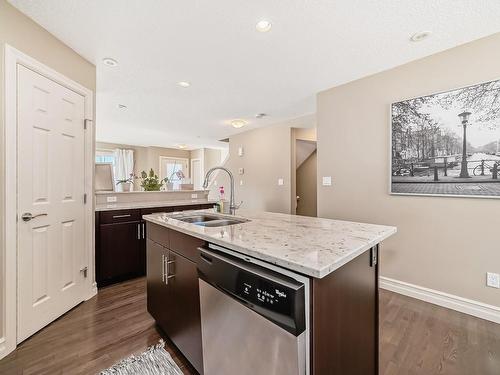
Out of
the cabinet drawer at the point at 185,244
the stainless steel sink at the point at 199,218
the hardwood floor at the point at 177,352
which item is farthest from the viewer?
the stainless steel sink at the point at 199,218

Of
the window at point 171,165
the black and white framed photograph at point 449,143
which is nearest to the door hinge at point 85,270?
the black and white framed photograph at point 449,143

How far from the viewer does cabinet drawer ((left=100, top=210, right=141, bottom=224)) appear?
8.52 feet

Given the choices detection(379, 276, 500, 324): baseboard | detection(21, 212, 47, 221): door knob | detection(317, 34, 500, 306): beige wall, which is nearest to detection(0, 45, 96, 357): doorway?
detection(21, 212, 47, 221): door knob

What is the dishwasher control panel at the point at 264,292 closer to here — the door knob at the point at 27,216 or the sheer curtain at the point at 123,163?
the door knob at the point at 27,216

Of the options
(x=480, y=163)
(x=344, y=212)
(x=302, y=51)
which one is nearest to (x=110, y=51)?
(x=302, y=51)

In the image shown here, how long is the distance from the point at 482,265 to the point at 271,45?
8.53 ft

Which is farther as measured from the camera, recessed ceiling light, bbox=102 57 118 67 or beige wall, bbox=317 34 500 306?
recessed ceiling light, bbox=102 57 118 67

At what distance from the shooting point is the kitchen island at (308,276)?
777mm

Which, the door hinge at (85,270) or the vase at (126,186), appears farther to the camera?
the vase at (126,186)

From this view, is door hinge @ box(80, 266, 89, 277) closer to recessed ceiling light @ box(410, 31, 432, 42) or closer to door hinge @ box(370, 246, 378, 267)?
door hinge @ box(370, 246, 378, 267)

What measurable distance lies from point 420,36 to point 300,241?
208 centimetres

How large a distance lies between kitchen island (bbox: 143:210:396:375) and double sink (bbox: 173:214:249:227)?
0.25 feet

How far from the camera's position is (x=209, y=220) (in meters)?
1.89

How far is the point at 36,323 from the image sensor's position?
1.77 m
